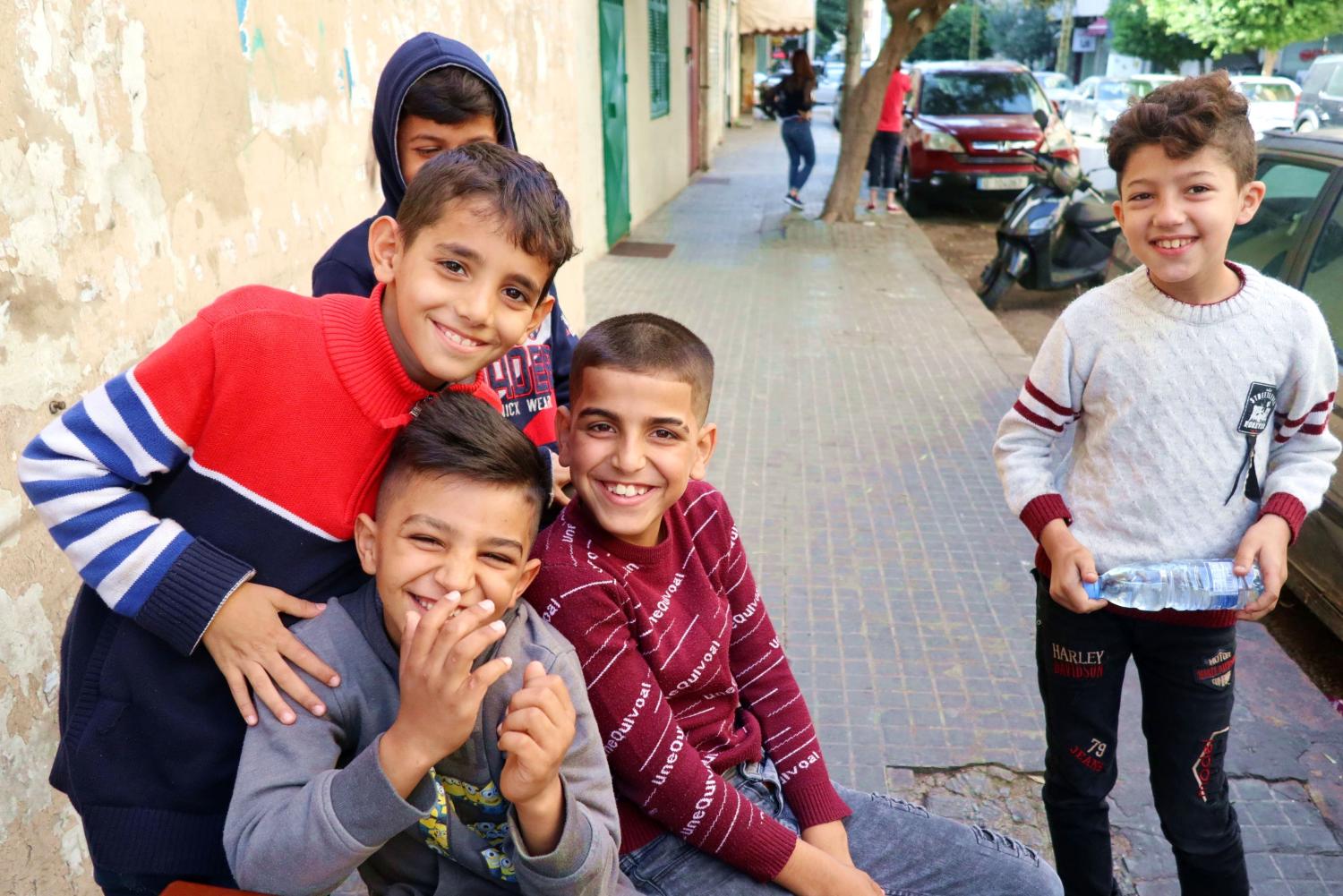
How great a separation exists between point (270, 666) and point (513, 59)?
5.12 m

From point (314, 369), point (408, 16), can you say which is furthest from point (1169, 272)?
point (408, 16)

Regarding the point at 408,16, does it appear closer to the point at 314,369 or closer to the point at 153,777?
the point at 314,369

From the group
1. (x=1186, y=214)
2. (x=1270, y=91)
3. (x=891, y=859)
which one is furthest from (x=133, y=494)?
(x=1270, y=91)

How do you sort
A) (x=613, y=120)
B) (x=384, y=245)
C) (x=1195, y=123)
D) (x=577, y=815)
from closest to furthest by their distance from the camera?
1. (x=577, y=815)
2. (x=384, y=245)
3. (x=1195, y=123)
4. (x=613, y=120)

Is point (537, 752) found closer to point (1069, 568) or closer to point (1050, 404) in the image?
point (1069, 568)

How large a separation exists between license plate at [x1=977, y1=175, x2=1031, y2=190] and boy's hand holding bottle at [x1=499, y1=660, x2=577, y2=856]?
507 inches

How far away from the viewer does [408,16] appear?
4191mm

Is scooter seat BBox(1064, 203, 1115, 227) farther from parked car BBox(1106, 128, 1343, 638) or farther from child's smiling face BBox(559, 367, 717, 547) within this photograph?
child's smiling face BBox(559, 367, 717, 547)

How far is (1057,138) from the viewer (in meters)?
12.4

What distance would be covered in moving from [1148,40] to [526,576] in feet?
140

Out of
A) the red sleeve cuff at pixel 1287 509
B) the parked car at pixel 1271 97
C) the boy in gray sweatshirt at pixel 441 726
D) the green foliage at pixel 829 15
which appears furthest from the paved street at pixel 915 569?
the green foliage at pixel 829 15

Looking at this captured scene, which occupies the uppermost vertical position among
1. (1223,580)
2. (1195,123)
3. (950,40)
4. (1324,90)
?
(1195,123)

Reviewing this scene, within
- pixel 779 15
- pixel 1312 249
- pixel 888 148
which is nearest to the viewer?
pixel 1312 249

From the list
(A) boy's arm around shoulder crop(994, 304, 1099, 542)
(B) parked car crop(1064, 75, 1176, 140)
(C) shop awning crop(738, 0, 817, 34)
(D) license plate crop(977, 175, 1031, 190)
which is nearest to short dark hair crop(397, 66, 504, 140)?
(A) boy's arm around shoulder crop(994, 304, 1099, 542)
